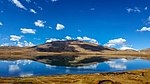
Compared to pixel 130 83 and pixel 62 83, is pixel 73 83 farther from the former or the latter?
pixel 130 83

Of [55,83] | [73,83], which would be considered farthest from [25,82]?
[73,83]

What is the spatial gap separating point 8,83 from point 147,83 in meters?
38.3

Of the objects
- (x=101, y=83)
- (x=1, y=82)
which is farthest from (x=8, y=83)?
(x=101, y=83)

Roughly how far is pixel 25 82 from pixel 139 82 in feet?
106

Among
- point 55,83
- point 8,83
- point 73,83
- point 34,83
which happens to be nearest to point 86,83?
point 73,83

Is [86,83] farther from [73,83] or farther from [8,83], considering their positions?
[8,83]

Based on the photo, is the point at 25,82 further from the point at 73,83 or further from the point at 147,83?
the point at 147,83

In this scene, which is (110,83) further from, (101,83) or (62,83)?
(62,83)

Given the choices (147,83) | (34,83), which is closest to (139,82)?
(147,83)

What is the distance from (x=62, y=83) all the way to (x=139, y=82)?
21.8m

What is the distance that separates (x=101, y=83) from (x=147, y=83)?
12817 mm

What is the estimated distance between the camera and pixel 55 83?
68688 millimetres

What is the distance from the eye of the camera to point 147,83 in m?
68.4

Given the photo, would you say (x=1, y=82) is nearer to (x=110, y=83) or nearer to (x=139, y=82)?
(x=110, y=83)
